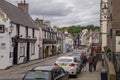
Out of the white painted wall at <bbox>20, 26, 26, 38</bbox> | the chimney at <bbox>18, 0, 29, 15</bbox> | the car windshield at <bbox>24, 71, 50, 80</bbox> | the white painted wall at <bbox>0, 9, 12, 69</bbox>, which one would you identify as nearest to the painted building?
the chimney at <bbox>18, 0, 29, 15</bbox>

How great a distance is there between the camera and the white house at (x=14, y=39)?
39.8m

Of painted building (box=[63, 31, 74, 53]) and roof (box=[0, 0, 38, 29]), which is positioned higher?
roof (box=[0, 0, 38, 29])

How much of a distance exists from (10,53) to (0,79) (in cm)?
1398

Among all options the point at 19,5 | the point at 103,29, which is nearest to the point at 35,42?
the point at 19,5

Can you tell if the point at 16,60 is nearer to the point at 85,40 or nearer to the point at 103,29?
the point at 103,29

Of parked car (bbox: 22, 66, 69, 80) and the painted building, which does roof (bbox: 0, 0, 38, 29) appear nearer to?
parked car (bbox: 22, 66, 69, 80)

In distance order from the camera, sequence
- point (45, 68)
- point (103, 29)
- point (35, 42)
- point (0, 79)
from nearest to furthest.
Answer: point (45, 68)
point (0, 79)
point (103, 29)
point (35, 42)

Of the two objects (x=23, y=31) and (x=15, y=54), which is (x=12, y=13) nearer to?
(x=23, y=31)

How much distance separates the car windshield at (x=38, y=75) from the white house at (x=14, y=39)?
902 inches

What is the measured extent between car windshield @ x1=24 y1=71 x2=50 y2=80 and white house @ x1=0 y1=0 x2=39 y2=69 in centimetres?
2290

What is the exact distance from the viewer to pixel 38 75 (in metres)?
16.3

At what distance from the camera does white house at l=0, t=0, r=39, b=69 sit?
39750 millimetres

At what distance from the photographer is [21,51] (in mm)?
47375

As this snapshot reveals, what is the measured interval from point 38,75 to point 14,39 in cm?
2724
